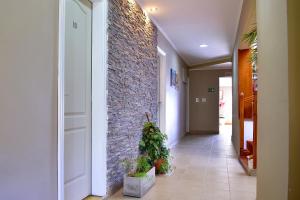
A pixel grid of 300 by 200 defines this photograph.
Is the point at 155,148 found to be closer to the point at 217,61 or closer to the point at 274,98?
the point at 274,98

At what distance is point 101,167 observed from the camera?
8.98ft

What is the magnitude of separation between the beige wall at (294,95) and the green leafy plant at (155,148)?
113 inches

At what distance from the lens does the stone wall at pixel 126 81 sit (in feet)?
9.55

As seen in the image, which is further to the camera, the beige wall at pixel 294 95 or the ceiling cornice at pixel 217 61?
the ceiling cornice at pixel 217 61

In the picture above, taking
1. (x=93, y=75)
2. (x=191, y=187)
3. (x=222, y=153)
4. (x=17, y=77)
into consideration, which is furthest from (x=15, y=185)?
(x=222, y=153)

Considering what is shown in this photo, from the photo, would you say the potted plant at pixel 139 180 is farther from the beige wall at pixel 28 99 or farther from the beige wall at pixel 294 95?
the beige wall at pixel 294 95

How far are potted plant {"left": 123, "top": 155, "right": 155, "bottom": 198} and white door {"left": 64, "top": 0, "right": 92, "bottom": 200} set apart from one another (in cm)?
44

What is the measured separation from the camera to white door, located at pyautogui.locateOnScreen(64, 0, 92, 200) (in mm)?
2373

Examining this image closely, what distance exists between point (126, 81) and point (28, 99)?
179 cm

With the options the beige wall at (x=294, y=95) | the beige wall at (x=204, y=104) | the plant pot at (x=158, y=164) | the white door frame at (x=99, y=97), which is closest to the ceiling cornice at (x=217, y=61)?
the beige wall at (x=204, y=104)

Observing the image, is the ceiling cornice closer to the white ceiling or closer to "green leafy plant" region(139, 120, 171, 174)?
the white ceiling

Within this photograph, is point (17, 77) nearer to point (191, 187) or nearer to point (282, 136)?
point (282, 136)

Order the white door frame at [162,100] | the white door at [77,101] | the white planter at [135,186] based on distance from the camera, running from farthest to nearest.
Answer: the white door frame at [162,100] → the white planter at [135,186] → the white door at [77,101]

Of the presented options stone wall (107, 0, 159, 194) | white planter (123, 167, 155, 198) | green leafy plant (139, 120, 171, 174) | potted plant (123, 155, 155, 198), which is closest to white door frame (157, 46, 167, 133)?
stone wall (107, 0, 159, 194)
